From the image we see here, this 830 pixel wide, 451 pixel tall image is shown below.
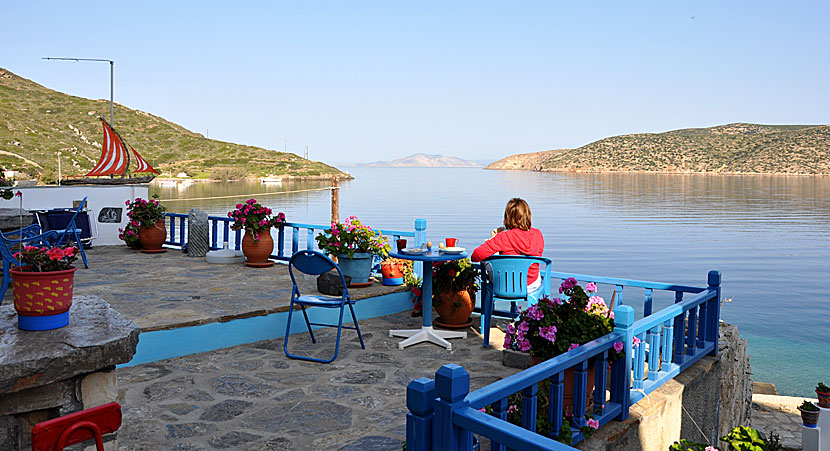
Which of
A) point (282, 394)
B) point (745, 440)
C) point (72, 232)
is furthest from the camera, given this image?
point (72, 232)

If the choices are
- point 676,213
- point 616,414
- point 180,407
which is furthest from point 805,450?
point 676,213

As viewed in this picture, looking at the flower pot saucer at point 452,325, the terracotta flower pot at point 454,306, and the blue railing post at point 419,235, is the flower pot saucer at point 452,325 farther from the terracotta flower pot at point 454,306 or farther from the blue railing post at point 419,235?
the blue railing post at point 419,235

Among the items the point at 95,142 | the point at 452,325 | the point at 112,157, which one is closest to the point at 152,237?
the point at 452,325

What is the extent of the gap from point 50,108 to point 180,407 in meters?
78.0

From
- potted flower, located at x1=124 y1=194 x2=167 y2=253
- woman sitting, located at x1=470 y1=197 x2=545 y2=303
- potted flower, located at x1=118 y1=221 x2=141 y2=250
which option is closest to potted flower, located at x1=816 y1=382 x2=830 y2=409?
woman sitting, located at x1=470 y1=197 x2=545 y2=303

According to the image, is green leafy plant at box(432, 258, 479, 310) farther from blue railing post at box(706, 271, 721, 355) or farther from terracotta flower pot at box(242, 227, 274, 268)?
terracotta flower pot at box(242, 227, 274, 268)

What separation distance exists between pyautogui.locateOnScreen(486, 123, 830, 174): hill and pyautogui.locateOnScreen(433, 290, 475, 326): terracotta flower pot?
282 ft

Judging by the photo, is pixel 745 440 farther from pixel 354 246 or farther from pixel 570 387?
pixel 354 246

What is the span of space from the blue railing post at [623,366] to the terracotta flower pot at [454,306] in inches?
89.9

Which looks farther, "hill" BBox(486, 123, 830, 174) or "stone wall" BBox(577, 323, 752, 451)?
"hill" BBox(486, 123, 830, 174)

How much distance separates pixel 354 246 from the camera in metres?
6.16

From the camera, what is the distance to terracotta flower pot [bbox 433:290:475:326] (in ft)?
18.3

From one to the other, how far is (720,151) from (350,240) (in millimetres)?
91723

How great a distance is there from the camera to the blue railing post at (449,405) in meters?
1.98
